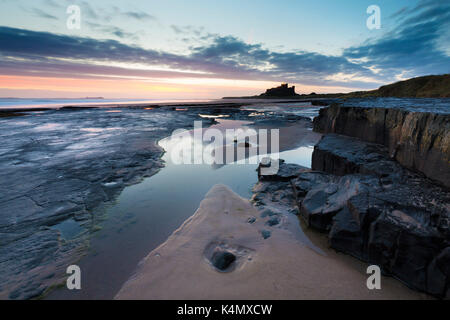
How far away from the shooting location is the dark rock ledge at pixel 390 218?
2.22m

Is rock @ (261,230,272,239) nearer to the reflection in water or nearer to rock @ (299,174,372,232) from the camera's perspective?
the reflection in water

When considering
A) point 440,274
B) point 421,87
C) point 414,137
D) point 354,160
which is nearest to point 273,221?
point 440,274

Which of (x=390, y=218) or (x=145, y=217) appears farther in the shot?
(x=145, y=217)

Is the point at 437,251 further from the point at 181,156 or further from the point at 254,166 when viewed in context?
the point at 181,156

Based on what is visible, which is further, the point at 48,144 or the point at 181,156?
the point at 48,144

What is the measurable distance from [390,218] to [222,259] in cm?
232

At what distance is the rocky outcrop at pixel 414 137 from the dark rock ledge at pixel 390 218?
74 millimetres

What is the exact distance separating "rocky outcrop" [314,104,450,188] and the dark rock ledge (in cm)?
7

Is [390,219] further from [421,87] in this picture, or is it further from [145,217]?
[421,87]

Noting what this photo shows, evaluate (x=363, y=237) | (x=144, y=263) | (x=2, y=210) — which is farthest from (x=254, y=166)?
(x=2, y=210)

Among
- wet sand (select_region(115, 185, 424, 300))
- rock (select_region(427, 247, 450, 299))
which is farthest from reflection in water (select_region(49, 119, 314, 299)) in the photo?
rock (select_region(427, 247, 450, 299))

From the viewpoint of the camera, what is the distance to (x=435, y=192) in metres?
2.79

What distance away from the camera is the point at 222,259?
2730 millimetres

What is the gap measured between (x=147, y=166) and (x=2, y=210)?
3.59 m
